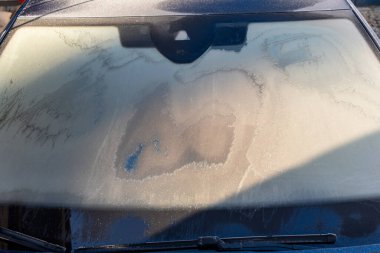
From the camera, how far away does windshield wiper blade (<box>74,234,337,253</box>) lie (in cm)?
116

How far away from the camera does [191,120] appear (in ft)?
4.92

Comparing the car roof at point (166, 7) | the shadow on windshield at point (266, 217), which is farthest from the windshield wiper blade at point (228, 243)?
the car roof at point (166, 7)

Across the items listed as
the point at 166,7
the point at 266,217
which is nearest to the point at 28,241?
the point at 266,217

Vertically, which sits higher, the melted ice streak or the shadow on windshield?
the melted ice streak

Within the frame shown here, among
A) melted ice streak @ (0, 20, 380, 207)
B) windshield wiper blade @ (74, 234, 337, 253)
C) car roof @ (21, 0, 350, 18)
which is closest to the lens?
windshield wiper blade @ (74, 234, 337, 253)

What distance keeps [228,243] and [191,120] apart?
0.47m

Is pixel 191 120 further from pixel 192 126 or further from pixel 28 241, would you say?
pixel 28 241

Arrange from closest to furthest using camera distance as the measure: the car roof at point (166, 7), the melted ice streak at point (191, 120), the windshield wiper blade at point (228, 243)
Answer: the windshield wiper blade at point (228, 243) < the melted ice streak at point (191, 120) < the car roof at point (166, 7)

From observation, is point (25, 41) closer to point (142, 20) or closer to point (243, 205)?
point (142, 20)

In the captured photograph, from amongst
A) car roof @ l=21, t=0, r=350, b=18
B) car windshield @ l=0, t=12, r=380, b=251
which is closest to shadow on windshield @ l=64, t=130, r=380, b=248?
car windshield @ l=0, t=12, r=380, b=251

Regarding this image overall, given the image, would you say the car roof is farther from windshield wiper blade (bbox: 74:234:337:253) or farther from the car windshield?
windshield wiper blade (bbox: 74:234:337:253)

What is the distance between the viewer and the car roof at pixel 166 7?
1.95 m

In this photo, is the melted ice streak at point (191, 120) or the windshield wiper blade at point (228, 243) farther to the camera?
the melted ice streak at point (191, 120)

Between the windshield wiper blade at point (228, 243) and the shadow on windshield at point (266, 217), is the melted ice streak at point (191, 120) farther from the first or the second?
the windshield wiper blade at point (228, 243)
